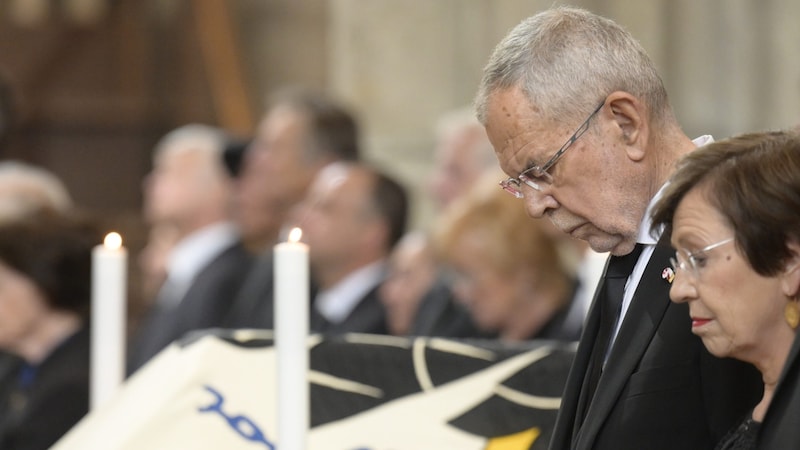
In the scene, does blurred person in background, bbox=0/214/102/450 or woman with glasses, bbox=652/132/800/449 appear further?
blurred person in background, bbox=0/214/102/450

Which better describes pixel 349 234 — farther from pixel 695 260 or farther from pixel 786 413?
pixel 786 413

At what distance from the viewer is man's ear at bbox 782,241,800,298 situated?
6.68 feet

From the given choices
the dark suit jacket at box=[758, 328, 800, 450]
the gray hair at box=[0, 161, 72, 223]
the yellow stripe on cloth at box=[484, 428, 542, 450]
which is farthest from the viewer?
the gray hair at box=[0, 161, 72, 223]

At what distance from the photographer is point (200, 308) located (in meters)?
5.86

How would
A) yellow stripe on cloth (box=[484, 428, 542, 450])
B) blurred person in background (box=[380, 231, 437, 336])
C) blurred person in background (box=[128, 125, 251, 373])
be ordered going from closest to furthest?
yellow stripe on cloth (box=[484, 428, 542, 450]) < blurred person in background (box=[380, 231, 437, 336]) < blurred person in background (box=[128, 125, 251, 373])

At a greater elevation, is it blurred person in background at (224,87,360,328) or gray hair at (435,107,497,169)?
blurred person in background at (224,87,360,328)

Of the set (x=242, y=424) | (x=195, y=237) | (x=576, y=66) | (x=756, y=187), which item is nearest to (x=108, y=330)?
(x=242, y=424)

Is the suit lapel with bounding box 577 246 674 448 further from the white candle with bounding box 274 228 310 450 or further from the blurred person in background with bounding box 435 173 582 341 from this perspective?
the blurred person in background with bounding box 435 173 582 341

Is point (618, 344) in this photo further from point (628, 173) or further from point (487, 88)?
point (487, 88)

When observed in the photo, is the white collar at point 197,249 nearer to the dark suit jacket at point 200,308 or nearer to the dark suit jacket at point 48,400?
the dark suit jacket at point 200,308

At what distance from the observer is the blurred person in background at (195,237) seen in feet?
19.5

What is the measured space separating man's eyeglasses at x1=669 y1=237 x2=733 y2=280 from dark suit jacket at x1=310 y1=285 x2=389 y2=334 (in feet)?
10.6

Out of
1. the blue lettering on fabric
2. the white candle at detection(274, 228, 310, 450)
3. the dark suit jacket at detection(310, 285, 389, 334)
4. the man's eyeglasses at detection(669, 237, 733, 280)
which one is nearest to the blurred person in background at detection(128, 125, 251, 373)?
the dark suit jacket at detection(310, 285, 389, 334)

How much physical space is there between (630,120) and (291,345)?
2.21 feet
